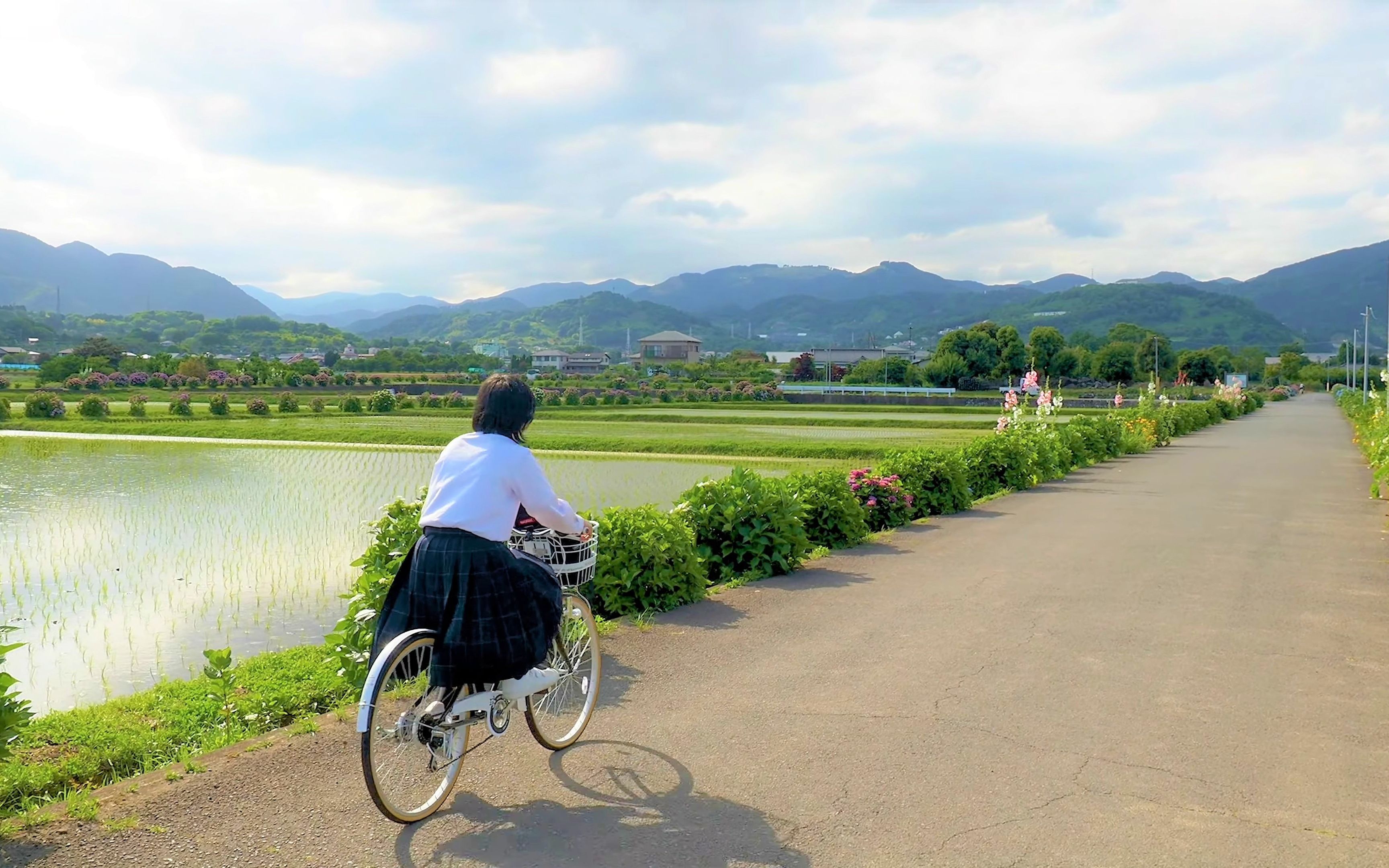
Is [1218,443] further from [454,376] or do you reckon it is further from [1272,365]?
[1272,365]

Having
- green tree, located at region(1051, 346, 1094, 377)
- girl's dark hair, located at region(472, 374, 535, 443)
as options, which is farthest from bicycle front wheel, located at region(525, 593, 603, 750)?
green tree, located at region(1051, 346, 1094, 377)

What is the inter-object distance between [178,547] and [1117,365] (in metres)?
113

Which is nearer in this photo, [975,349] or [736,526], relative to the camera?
[736,526]

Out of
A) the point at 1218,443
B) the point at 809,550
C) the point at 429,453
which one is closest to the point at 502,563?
the point at 809,550

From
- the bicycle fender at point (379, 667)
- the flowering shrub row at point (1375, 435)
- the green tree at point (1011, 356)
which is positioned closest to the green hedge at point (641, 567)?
the bicycle fender at point (379, 667)

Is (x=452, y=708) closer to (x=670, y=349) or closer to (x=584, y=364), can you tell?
(x=584, y=364)

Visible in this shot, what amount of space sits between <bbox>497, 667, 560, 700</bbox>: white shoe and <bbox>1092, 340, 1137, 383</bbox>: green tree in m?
114

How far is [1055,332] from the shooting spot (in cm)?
11781

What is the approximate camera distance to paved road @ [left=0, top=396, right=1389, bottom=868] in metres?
3.76

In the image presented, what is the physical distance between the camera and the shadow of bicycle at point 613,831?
3.64m

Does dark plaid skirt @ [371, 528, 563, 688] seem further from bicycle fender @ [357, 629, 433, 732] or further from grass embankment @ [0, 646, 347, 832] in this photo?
grass embankment @ [0, 646, 347, 832]

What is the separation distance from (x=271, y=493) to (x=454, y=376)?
58.6 m

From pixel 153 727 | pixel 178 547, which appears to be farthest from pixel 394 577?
pixel 178 547

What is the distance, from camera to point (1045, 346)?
11200 centimetres
